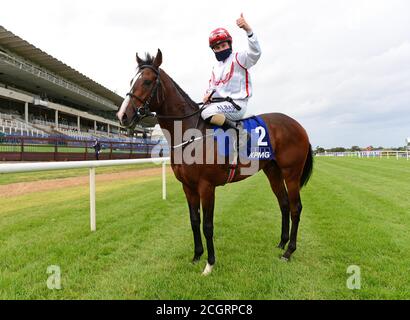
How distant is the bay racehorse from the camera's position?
2.84 metres

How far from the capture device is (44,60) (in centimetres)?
4066

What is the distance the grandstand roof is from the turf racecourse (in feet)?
124

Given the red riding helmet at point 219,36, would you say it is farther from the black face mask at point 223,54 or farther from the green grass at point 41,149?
the green grass at point 41,149

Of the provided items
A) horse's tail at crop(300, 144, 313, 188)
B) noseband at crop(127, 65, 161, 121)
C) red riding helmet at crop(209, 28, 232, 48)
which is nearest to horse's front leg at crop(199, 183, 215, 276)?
noseband at crop(127, 65, 161, 121)

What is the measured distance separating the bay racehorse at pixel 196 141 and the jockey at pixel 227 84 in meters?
0.20

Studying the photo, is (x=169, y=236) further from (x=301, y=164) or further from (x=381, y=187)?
(x=381, y=187)

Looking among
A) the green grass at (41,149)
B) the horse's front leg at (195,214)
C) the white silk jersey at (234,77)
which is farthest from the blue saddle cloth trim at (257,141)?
the green grass at (41,149)

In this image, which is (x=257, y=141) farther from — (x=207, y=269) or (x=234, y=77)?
(x=207, y=269)

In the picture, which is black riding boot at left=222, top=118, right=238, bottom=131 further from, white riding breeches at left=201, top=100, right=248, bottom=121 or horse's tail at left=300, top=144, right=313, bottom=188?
horse's tail at left=300, top=144, right=313, bottom=188

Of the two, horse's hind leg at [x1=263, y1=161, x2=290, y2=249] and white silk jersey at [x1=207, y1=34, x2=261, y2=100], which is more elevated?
white silk jersey at [x1=207, y1=34, x2=261, y2=100]

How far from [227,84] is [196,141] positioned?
0.77m

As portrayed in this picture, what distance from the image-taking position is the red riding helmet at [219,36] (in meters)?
3.12

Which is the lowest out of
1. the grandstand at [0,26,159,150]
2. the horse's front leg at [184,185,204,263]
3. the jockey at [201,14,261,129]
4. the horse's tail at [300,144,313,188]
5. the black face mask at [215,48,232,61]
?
the horse's front leg at [184,185,204,263]
